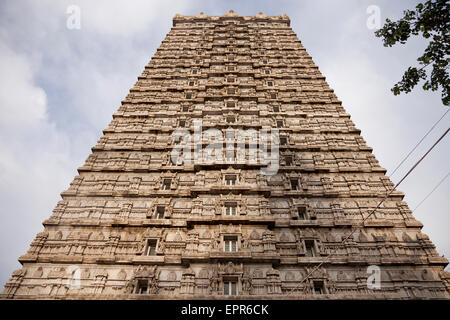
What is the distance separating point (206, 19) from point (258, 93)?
24283mm

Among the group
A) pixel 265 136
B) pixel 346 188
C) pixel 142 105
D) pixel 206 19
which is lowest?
pixel 346 188

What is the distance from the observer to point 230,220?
16828 millimetres

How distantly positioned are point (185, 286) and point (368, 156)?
49.9 feet

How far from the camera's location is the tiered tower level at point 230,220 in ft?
47.0

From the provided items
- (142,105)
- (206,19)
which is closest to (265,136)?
(142,105)

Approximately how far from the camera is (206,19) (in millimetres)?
46812

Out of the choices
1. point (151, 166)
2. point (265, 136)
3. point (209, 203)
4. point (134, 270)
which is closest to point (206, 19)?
point (265, 136)

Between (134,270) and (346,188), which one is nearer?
(134,270)

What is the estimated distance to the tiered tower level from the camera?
563 inches

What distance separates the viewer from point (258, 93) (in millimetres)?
28812

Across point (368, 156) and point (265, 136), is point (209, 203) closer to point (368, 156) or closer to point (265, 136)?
point (265, 136)
